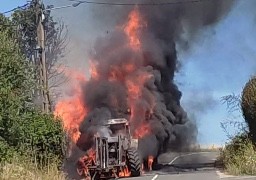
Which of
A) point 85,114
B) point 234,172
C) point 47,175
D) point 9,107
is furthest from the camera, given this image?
point 85,114

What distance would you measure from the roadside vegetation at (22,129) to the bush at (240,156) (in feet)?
23.4

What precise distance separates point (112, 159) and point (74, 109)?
893 centimetres

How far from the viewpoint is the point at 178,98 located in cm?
4197

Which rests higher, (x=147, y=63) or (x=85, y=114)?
(x=147, y=63)

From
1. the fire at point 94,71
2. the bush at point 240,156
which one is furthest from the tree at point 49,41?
the bush at point 240,156

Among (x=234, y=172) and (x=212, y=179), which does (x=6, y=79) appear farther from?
(x=234, y=172)

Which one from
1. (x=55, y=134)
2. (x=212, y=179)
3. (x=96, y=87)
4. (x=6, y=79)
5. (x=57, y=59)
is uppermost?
(x=57, y=59)

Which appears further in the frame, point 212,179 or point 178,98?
point 178,98

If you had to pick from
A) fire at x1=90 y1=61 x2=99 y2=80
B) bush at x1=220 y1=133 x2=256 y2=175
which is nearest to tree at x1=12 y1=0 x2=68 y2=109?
fire at x1=90 y1=61 x2=99 y2=80

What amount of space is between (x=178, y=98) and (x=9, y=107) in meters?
24.3

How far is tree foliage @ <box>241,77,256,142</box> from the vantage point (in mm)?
24906

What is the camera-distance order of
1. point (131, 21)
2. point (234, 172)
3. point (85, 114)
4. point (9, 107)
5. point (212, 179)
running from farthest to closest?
point (131, 21), point (85, 114), point (234, 172), point (212, 179), point (9, 107)

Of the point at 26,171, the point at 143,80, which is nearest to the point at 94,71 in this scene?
the point at 143,80

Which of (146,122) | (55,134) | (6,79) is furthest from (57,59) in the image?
(6,79)
